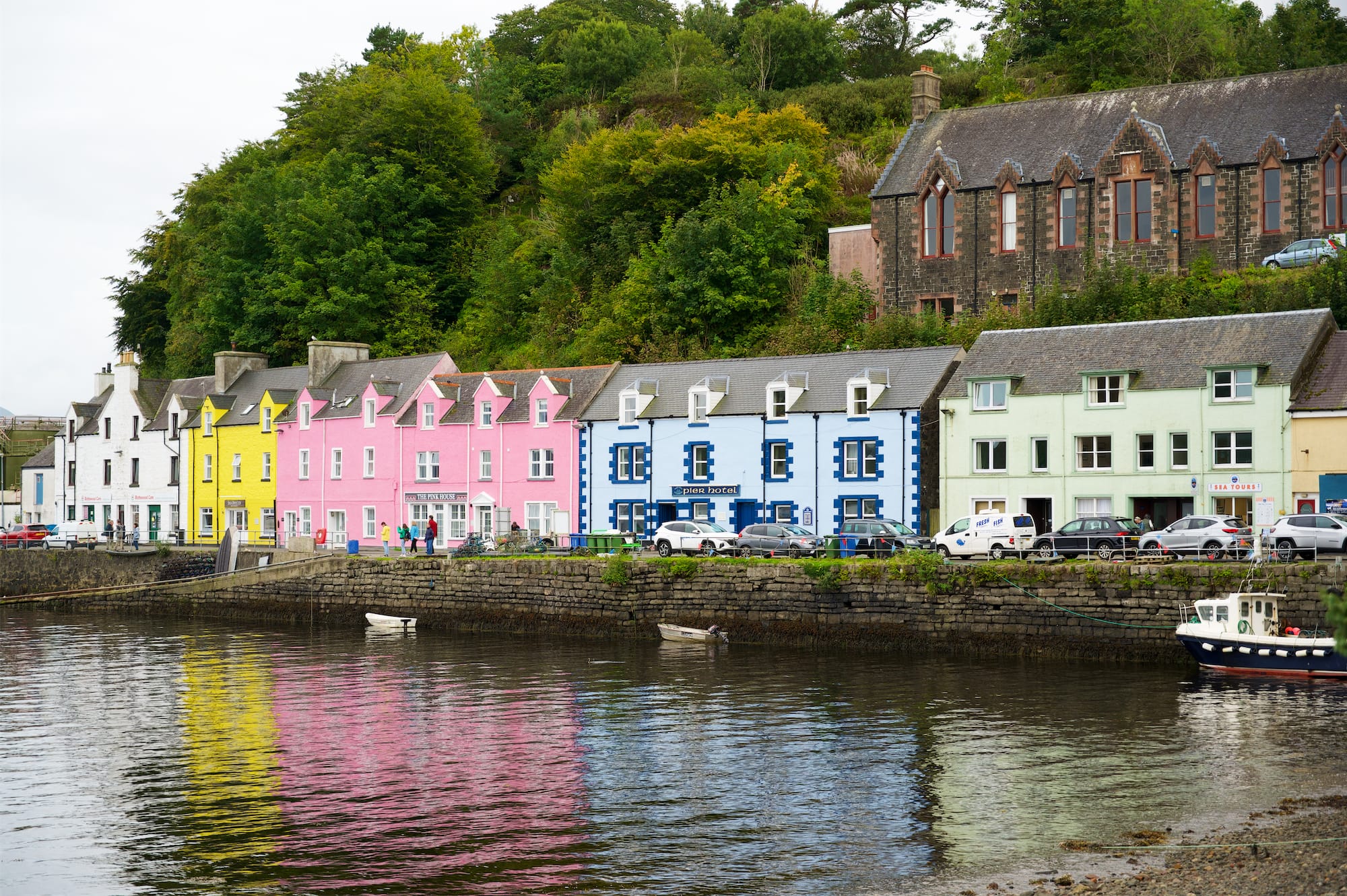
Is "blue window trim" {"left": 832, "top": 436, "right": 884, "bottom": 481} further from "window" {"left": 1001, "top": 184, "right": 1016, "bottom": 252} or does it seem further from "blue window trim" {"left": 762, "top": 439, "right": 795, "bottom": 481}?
"window" {"left": 1001, "top": 184, "right": 1016, "bottom": 252}

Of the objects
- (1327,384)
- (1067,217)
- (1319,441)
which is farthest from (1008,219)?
(1319,441)

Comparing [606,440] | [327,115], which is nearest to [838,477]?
[606,440]

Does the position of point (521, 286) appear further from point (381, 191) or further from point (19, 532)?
point (19, 532)

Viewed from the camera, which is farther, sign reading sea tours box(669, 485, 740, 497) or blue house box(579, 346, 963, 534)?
sign reading sea tours box(669, 485, 740, 497)

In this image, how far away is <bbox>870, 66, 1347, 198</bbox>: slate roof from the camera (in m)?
59.0

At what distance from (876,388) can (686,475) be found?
9.13 meters

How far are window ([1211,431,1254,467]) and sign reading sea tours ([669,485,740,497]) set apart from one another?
1849 cm

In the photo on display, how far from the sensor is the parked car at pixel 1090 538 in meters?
43.3

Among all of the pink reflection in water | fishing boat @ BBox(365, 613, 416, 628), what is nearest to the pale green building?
fishing boat @ BBox(365, 613, 416, 628)

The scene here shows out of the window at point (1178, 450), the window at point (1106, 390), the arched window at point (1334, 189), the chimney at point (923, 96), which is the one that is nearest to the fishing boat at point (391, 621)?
the window at point (1106, 390)

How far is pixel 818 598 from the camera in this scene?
44500mm

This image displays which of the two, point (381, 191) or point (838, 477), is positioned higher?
point (381, 191)

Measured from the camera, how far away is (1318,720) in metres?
30.1

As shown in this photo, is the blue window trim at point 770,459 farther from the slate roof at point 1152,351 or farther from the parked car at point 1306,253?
the parked car at point 1306,253
